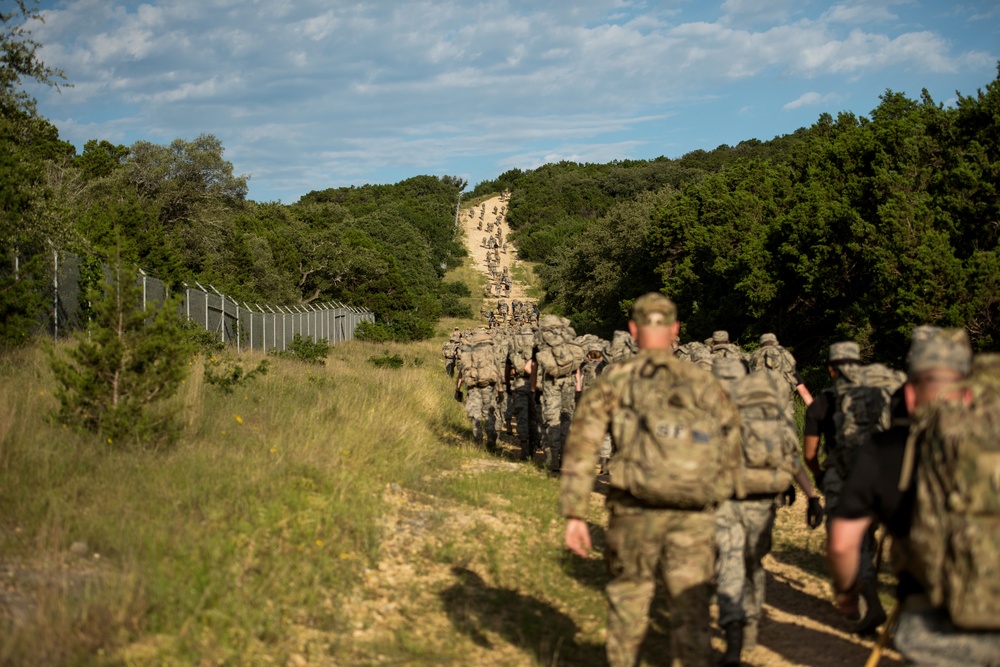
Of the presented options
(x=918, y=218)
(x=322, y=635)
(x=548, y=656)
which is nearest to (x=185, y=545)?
(x=322, y=635)

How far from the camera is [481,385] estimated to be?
15180mm

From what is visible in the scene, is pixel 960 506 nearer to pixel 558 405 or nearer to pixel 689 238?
pixel 558 405

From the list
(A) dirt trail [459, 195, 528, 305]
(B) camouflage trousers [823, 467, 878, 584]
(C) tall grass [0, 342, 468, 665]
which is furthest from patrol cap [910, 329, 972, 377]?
(A) dirt trail [459, 195, 528, 305]

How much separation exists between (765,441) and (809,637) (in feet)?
5.35

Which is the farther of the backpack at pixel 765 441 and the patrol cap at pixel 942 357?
the backpack at pixel 765 441

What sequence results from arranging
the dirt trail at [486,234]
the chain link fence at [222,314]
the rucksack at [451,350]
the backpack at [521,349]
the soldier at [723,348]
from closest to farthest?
1. the soldier at [723,348]
2. the backpack at [521,349]
3. the chain link fence at [222,314]
4. the rucksack at [451,350]
5. the dirt trail at [486,234]

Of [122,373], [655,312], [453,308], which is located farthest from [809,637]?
[453,308]

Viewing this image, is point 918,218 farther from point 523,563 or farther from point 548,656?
point 548,656

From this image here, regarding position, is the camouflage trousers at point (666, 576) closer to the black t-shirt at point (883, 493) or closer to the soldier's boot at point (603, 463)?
the black t-shirt at point (883, 493)

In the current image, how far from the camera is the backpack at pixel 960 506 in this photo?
128 inches

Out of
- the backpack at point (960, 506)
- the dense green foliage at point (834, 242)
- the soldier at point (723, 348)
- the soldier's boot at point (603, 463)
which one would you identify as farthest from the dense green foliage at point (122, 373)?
the dense green foliage at point (834, 242)

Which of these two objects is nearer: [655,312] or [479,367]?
[655,312]

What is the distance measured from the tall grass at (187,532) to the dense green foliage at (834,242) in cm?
1469

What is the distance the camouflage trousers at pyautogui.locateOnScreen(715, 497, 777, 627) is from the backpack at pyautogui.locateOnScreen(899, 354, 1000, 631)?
251 cm
